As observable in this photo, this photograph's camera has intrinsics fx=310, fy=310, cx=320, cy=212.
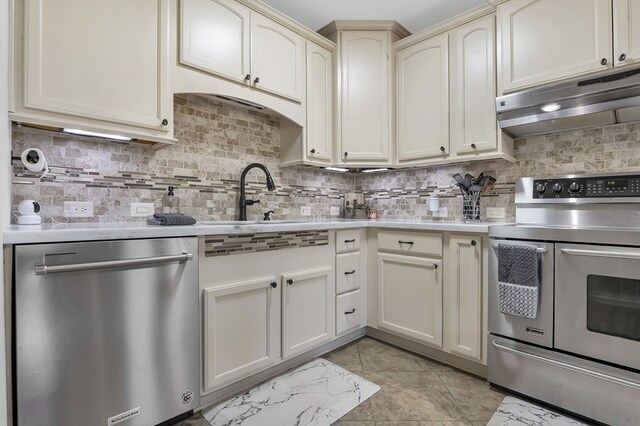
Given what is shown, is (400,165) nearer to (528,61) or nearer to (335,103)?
(335,103)

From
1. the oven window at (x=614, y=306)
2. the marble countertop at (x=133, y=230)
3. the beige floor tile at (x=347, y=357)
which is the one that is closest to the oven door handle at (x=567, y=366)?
the oven window at (x=614, y=306)

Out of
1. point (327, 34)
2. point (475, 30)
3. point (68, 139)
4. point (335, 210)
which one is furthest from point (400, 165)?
point (68, 139)

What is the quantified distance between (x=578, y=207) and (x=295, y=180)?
77.7 inches

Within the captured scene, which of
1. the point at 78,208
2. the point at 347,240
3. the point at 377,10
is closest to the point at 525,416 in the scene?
the point at 347,240

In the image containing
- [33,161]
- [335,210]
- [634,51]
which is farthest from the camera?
[335,210]

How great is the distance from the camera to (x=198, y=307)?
1.47 m

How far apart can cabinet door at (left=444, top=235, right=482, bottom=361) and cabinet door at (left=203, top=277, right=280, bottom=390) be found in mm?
1089

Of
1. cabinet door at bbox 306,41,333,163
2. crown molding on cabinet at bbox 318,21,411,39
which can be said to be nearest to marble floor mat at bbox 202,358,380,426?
cabinet door at bbox 306,41,333,163

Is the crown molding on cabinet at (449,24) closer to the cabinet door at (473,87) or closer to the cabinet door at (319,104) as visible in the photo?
the cabinet door at (473,87)

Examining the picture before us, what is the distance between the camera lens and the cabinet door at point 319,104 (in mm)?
2482

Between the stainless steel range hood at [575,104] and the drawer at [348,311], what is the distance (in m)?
1.58

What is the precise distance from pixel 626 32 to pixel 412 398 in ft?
7.36

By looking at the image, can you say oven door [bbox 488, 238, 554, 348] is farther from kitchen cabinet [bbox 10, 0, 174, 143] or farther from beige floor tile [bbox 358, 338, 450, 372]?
kitchen cabinet [bbox 10, 0, 174, 143]

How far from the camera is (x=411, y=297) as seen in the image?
7.11ft
